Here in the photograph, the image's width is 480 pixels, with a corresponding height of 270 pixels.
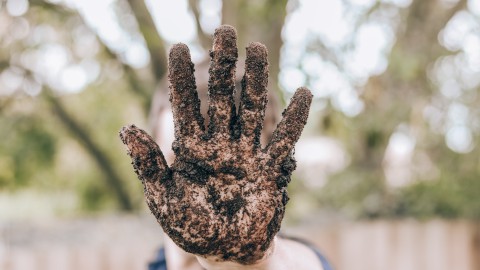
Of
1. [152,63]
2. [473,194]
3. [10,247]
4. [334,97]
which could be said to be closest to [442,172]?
[473,194]

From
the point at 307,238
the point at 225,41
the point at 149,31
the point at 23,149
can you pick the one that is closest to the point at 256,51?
the point at 225,41

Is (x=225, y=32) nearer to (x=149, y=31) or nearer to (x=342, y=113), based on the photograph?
(x=149, y=31)

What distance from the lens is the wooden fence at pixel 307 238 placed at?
12.9 ft

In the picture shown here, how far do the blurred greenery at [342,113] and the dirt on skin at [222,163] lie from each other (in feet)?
7.96

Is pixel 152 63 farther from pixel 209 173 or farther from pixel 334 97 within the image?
pixel 209 173

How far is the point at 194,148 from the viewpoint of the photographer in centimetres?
104

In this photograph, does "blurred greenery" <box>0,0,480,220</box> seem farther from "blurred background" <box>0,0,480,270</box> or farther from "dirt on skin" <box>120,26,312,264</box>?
"dirt on skin" <box>120,26,312,264</box>

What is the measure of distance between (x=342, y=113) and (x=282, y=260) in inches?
92.8

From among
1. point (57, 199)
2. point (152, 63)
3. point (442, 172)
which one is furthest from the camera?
point (57, 199)

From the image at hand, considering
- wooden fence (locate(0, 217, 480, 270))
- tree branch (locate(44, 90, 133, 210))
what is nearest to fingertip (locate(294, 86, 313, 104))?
wooden fence (locate(0, 217, 480, 270))

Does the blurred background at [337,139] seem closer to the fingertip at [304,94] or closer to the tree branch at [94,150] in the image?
the tree branch at [94,150]

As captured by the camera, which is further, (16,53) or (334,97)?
(16,53)

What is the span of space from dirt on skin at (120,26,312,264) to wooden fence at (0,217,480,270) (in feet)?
9.82

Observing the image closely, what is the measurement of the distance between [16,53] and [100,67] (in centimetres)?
62
